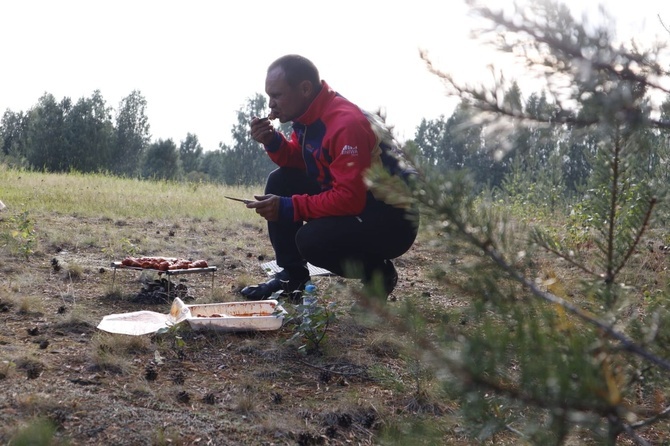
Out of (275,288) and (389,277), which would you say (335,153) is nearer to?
(389,277)

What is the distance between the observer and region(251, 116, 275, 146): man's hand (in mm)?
3943

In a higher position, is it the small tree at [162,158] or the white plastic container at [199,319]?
the small tree at [162,158]

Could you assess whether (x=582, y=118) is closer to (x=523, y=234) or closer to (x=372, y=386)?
(x=523, y=234)

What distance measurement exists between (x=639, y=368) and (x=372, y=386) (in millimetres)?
1570

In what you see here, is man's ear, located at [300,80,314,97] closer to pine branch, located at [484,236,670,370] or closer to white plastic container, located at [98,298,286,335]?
white plastic container, located at [98,298,286,335]

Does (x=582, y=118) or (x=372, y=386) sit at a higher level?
(x=582, y=118)

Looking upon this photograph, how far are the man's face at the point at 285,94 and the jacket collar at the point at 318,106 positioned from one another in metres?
0.04

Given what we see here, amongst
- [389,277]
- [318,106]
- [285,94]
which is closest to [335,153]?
[318,106]

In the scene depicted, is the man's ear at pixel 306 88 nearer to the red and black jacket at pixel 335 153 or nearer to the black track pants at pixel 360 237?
the red and black jacket at pixel 335 153

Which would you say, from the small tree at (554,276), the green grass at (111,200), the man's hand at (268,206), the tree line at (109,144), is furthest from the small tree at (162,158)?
the small tree at (554,276)

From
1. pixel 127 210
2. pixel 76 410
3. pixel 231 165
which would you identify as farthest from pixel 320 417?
pixel 231 165

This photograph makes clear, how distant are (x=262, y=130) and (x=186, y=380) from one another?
169cm

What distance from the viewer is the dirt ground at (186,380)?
2238 mm

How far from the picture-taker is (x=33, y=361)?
2699 mm
